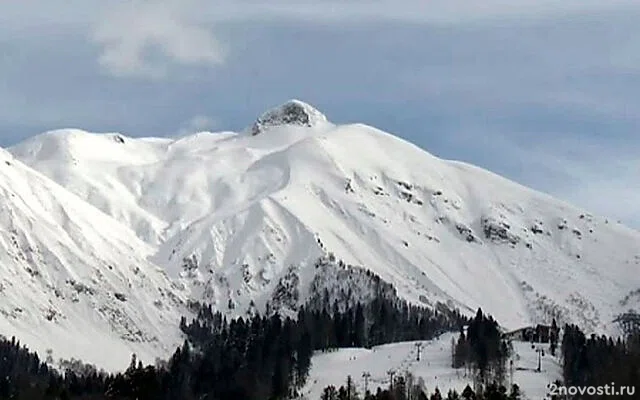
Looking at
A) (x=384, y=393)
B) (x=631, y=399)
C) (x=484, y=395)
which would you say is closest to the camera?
(x=631, y=399)

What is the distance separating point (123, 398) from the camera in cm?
19962

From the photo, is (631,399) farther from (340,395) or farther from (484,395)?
(340,395)

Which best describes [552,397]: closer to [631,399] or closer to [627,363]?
[627,363]

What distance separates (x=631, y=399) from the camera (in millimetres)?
156250

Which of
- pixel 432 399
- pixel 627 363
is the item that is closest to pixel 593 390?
pixel 627 363

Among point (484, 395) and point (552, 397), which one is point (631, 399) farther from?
point (552, 397)

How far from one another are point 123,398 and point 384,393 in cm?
4026

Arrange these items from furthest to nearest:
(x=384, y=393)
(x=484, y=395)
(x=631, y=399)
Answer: (x=384, y=393) → (x=484, y=395) → (x=631, y=399)

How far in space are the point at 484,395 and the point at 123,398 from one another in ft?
185

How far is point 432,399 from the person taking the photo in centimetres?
17975

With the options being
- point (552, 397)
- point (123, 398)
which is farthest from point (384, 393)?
point (123, 398)

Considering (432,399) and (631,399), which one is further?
(432,399)

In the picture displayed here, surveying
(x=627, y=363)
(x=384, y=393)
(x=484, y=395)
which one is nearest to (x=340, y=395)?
(x=384, y=393)

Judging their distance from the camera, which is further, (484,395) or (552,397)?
(552,397)
